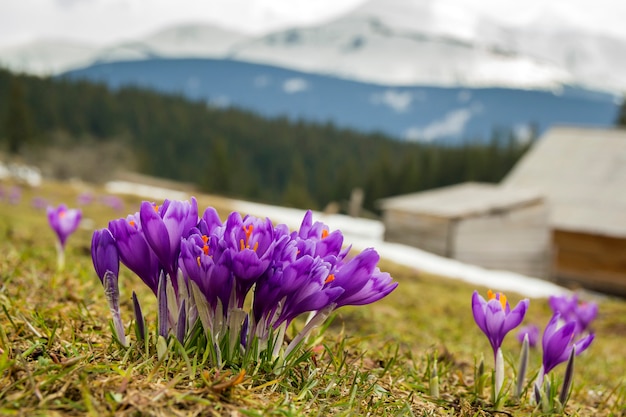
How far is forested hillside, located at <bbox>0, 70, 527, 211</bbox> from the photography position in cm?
8356

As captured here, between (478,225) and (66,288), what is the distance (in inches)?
836

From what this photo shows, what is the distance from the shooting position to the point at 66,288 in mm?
3184

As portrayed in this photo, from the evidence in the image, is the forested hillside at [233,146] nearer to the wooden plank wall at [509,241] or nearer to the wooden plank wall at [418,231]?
the wooden plank wall at [418,231]

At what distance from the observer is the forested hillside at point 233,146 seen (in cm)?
8356

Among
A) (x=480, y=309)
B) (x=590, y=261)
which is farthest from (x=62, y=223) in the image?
(x=590, y=261)

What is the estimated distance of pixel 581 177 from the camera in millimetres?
26750

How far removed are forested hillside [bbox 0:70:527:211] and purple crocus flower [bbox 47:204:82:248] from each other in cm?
6386

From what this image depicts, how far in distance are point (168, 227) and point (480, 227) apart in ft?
73.4

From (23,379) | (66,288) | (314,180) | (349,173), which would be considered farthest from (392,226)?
(314,180)

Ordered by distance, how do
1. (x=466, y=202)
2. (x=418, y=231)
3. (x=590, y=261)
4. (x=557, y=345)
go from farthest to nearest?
(x=466, y=202) → (x=418, y=231) → (x=590, y=261) → (x=557, y=345)

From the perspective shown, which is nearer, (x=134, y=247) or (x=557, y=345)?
(x=134, y=247)

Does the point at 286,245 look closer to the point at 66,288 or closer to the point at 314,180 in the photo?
the point at 66,288

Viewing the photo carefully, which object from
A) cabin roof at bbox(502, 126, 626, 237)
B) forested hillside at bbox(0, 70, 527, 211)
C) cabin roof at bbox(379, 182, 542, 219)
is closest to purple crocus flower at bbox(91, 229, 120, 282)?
cabin roof at bbox(379, 182, 542, 219)

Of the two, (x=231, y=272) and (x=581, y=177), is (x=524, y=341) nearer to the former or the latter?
(x=231, y=272)
